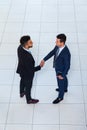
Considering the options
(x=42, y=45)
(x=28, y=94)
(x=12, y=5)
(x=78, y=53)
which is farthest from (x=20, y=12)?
(x=28, y=94)

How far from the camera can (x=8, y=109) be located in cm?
441

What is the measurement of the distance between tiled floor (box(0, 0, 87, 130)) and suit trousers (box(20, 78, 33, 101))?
0.18 meters

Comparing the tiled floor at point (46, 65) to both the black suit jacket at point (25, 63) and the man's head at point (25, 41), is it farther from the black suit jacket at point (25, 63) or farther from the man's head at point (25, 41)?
the man's head at point (25, 41)

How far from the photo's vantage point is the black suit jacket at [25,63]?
3834mm

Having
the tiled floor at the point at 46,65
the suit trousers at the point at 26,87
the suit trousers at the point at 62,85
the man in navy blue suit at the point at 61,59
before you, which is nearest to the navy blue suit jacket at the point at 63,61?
the man in navy blue suit at the point at 61,59

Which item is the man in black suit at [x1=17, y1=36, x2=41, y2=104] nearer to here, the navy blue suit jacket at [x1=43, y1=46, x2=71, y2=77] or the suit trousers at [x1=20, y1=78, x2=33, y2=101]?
the suit trousers at [x1=20, y1=78, x2=33, y2=101]

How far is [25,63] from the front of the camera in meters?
3.89

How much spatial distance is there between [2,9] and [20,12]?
522 mm

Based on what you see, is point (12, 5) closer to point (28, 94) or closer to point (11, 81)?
point (11, 81)

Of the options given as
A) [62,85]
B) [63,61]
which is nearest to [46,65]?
[62,85]

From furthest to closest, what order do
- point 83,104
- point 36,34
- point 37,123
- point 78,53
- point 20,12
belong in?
1. point 20,12
2. point 36,34
3. point 78,53
4. point 83,104
5. point 37,123

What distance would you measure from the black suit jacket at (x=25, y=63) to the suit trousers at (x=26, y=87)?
0.12 meters

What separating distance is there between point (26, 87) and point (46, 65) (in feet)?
3.51

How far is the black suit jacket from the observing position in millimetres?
3834
